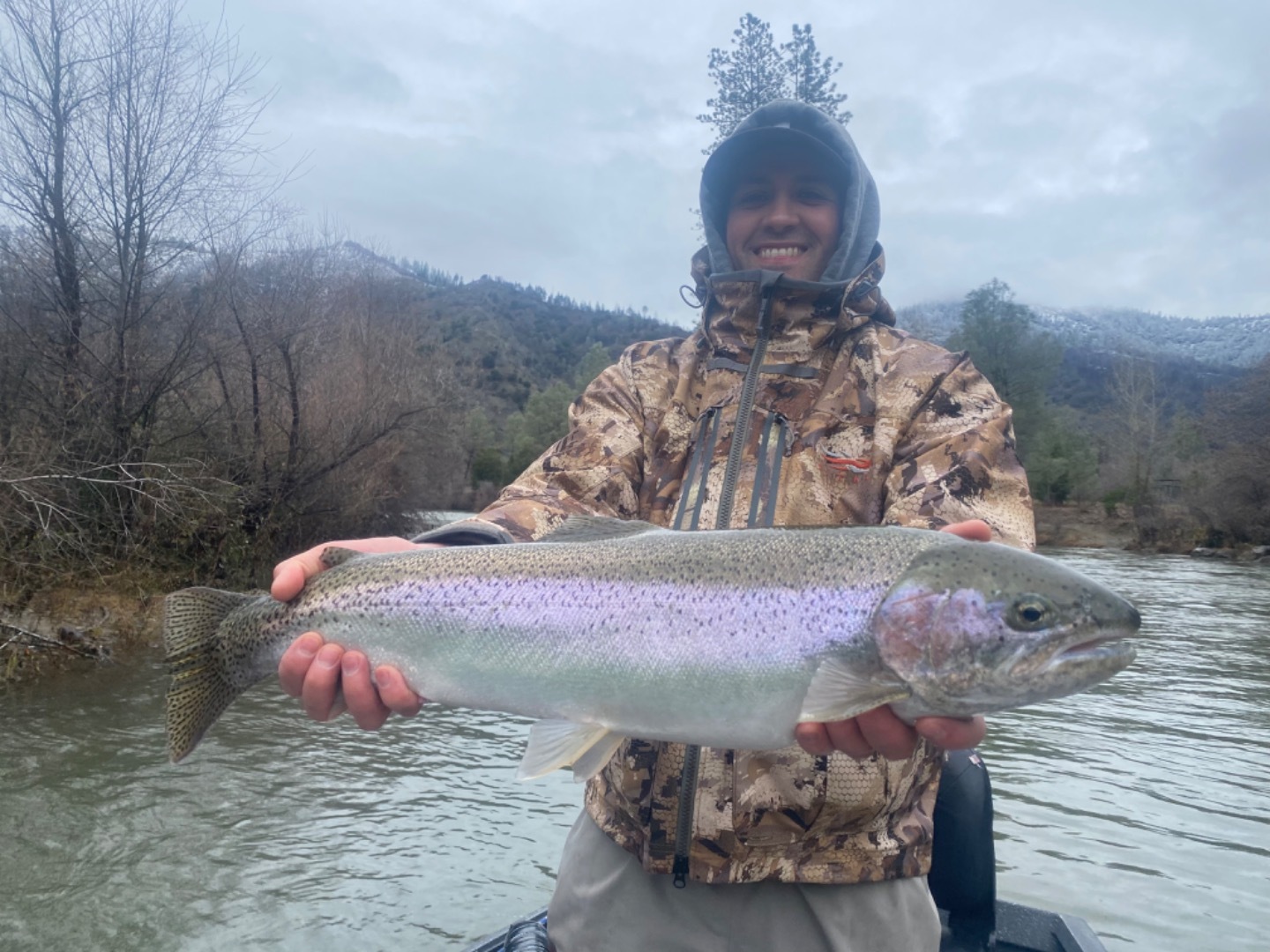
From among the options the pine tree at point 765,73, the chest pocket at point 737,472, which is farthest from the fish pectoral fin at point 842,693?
the pine tree at point 765,73

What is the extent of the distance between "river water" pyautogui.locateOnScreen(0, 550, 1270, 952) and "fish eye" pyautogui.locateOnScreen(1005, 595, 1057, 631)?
482 cm

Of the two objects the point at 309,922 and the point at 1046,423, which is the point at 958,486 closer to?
the point at 309,922

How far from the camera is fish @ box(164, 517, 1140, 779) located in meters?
2.31

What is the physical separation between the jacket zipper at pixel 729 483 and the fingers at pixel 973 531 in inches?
29.1

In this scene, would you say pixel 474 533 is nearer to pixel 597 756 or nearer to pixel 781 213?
pixel 597 756

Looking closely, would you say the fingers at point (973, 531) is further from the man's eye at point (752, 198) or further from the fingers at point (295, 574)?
the fingers at point (295, 574)

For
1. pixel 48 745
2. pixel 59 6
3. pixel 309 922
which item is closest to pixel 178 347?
pixel 59 6

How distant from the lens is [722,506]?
10.0 ft

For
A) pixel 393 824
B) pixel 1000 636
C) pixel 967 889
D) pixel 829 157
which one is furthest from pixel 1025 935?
pixel 393 824

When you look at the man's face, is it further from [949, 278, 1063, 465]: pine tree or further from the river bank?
[949, 278, 1063, 465]: pine tree

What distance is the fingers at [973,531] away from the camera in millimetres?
2480

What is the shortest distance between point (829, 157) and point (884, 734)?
2268mm

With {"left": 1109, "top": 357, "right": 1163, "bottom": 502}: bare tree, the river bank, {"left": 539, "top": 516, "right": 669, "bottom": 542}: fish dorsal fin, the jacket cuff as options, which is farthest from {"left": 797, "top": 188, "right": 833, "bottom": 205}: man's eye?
{"left": 1109, "top": 357, "right": 1163, "bottom": 502}: bare tree

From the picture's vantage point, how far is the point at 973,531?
2.48 meters
